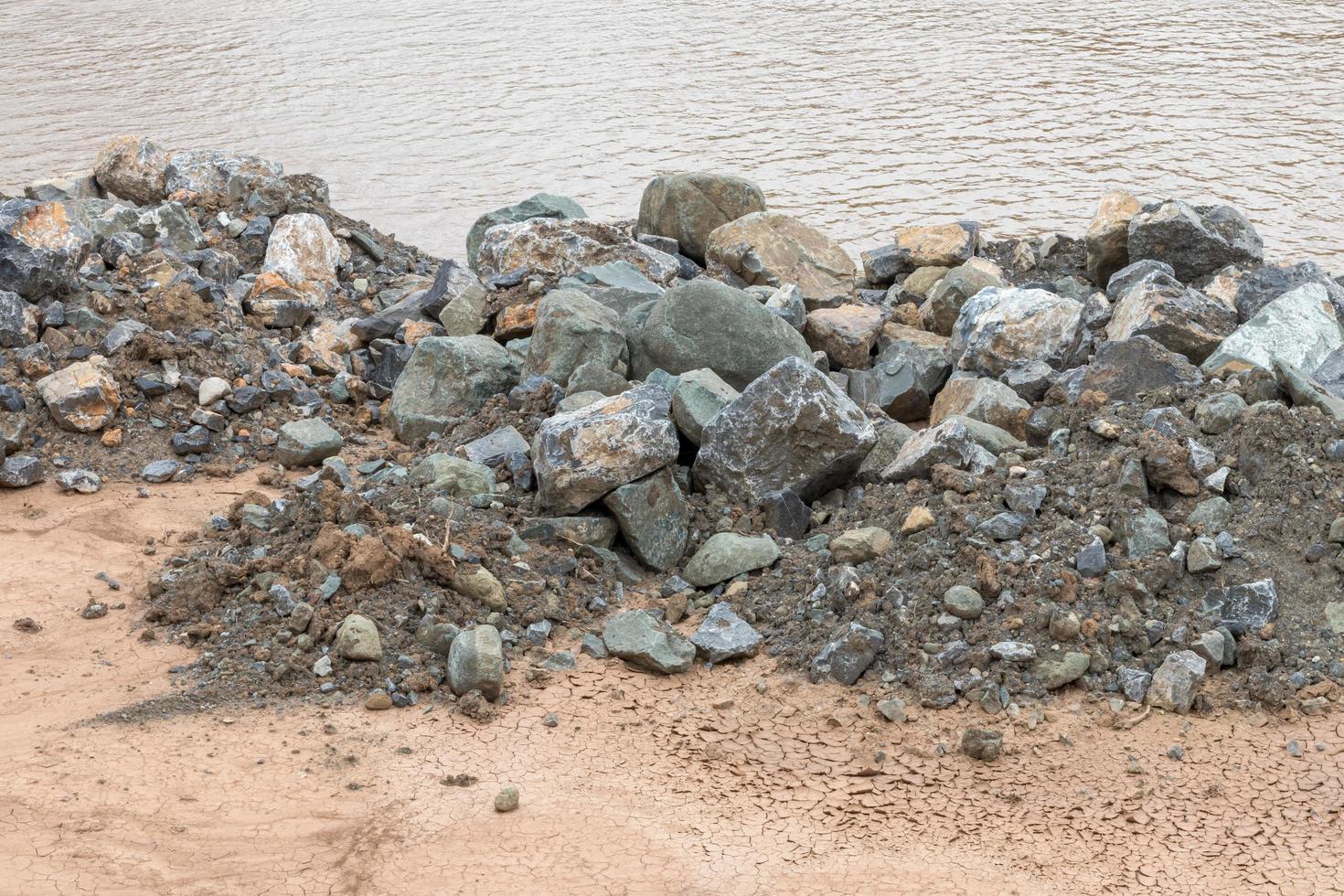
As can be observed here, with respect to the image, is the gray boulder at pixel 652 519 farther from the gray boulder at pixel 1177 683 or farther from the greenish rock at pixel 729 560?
the gray boulder at pixel 1177 683

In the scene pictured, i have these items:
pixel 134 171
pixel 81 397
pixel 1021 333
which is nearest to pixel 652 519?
pixel 1021 333

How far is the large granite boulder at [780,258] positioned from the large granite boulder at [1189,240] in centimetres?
197

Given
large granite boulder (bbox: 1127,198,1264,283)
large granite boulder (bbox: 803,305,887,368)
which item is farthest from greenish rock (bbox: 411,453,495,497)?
large granite boulder (bbox: 1127,198,1264,283)

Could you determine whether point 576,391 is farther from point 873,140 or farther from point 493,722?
point 873,140

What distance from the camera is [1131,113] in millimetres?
13898

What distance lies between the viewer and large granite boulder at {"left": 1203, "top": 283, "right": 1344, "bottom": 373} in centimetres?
621

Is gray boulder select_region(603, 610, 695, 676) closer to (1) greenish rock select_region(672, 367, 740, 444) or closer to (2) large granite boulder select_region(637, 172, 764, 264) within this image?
(1) greenish rock select_region(672, 367, 740, 444)

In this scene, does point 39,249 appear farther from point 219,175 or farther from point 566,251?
point 566,251

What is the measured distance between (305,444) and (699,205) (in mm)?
3975

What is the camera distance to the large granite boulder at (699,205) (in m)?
9.27

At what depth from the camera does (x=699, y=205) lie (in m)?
9.27

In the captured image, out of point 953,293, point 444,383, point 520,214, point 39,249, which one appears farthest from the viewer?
point 520,214

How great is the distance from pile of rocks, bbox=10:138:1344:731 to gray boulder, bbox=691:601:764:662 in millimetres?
15

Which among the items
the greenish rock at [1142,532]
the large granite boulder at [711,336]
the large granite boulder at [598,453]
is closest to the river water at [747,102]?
the large granite boulder at [711,336]
